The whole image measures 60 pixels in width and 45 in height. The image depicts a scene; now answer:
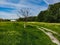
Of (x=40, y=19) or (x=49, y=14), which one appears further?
(x=40, y=19)

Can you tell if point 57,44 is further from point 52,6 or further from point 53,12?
point 52,6

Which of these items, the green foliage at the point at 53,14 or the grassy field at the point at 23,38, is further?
the green foliage at the point at 53,14

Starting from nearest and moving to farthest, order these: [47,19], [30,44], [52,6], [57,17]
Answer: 1. [30,44]
2. [57,17]
3. [47,19]
4. [52,6]

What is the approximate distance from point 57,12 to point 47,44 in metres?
67.3

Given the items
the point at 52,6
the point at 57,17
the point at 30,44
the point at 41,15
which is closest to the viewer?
the point at 30,44

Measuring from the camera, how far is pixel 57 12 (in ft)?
303

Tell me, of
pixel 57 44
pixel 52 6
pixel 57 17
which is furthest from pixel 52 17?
pixel 57 44

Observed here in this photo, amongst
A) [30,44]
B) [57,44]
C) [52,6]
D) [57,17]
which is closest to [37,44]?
[30,44]

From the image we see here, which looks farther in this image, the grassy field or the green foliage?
the green foliage

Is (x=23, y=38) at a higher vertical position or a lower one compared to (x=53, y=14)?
lower

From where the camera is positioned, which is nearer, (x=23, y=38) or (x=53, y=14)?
(x=23, y=38)

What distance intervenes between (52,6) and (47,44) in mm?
79068

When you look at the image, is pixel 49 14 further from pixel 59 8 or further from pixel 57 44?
pixel 57 44

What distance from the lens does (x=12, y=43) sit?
81.8ft
